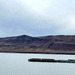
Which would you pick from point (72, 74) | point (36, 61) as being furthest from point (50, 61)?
point (72, 74)

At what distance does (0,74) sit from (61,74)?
15.9 m

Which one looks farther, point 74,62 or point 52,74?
point 74,62

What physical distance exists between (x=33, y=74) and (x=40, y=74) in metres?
1.87

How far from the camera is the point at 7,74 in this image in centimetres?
6975

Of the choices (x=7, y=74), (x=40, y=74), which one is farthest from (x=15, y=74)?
(x=40, y=74)

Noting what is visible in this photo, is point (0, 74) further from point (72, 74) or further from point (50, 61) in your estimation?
point (50, 61)

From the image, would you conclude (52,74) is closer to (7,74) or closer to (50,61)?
(7,74)

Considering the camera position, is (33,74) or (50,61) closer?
(33,74)

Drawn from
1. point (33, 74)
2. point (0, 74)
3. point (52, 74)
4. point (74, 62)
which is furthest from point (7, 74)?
point (74, 62)

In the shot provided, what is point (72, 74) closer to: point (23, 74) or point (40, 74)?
point (40, 74)

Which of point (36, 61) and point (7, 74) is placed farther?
point (36, 61)

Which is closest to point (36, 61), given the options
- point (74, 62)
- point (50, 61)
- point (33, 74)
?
point (50, 61)

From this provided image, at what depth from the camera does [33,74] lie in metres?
72.9

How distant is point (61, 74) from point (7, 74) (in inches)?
555
